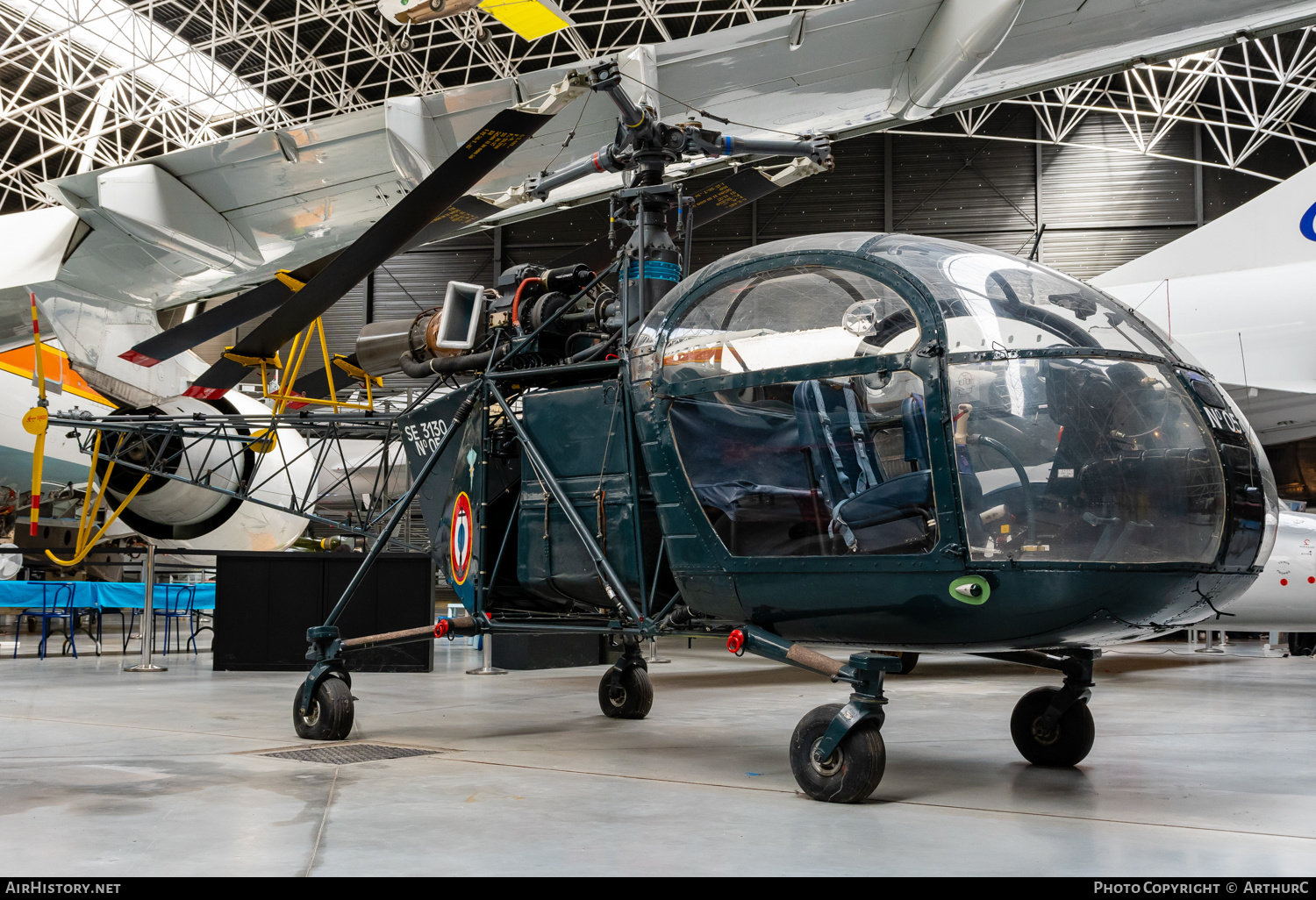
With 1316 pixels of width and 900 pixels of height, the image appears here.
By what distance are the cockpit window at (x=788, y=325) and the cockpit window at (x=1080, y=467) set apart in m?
0.42

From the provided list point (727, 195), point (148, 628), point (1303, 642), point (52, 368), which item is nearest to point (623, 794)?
point (727, 195)

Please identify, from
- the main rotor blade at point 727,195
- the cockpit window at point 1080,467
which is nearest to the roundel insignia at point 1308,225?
the main rotor blade at point 727,195

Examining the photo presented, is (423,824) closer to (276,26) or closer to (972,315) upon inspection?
(972,315)

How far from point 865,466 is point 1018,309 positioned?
856 mm

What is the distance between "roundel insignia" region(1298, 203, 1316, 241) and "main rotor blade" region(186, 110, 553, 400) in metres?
12.4

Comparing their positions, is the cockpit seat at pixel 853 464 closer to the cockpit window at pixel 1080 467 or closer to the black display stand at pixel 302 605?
the cockpit window at pixel 1080 467

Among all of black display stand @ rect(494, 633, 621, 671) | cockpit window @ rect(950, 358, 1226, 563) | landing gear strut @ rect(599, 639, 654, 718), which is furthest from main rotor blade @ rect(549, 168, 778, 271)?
black display stand @ rect(494, 633, 621, 671)

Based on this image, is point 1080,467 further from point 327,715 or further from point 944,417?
point 327,715

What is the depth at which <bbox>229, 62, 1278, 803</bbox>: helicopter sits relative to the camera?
375 cm

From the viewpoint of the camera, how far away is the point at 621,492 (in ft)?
16.6

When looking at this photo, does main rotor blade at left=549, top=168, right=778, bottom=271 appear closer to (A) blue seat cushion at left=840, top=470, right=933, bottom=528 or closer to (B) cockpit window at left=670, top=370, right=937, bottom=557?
(B) cockpit window at left=670, top=370, right=937, bottom=557

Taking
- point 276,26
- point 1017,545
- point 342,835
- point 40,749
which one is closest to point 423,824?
point 342,835

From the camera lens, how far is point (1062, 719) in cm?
498

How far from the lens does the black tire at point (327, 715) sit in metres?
5.63
